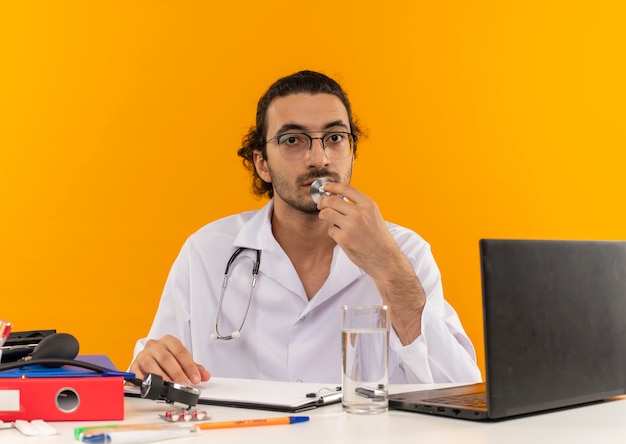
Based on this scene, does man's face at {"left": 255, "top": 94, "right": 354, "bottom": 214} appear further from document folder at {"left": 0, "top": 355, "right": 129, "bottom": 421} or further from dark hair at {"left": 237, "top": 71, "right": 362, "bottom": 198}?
document folder at {"left": 0, "top": 355, "right": 129, "bottom": 421}

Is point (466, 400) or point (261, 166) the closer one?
point (466, 400)

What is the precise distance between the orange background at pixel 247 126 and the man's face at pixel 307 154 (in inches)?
40.6

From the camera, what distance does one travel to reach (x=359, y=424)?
1.29m

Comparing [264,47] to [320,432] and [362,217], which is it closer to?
[362,217]

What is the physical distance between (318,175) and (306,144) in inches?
5.4

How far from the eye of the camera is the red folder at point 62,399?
127 cm

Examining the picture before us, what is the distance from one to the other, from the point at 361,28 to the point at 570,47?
1.00 meters

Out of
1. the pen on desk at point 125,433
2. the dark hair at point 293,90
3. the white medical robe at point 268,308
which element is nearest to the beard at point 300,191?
the white medical robe at point 268,308

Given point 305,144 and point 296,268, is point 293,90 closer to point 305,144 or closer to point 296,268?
point 305,144

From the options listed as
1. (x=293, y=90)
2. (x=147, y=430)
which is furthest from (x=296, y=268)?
(x=147, y=430)

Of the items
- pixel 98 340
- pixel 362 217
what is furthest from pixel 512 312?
pixel 98 340

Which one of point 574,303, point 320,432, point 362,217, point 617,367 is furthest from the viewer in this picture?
point 362,217

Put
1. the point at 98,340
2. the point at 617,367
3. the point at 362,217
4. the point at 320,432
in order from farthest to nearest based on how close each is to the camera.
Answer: the point at 98,340
the point at 362,217
the point at 617,367
the point at 320,432

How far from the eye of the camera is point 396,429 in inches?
49.0
